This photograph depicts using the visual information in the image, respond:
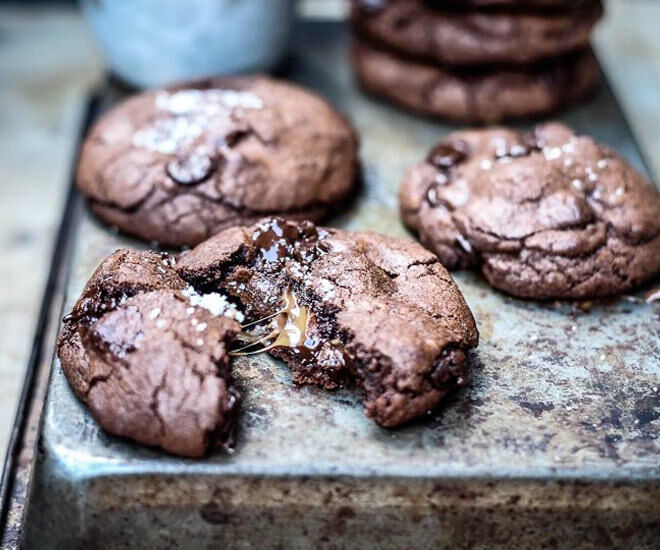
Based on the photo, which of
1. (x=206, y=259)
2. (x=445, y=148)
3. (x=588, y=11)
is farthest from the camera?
(x=588, y=11)

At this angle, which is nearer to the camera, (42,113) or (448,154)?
(448,154)

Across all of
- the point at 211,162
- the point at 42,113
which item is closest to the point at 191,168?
the point at 211,162

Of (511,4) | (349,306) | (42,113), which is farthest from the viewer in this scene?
(42,113)

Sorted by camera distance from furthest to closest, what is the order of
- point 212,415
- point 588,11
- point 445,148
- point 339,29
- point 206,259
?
point 339,29
point 588,11
point 445,148
point 206,259
point 212,415

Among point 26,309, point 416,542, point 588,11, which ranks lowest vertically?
point 26,309

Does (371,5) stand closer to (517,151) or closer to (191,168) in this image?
(517,151)

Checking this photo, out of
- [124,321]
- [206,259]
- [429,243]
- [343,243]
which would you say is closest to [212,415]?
[124,321]

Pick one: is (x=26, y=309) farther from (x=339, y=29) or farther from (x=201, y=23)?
(x=339, y=29)
